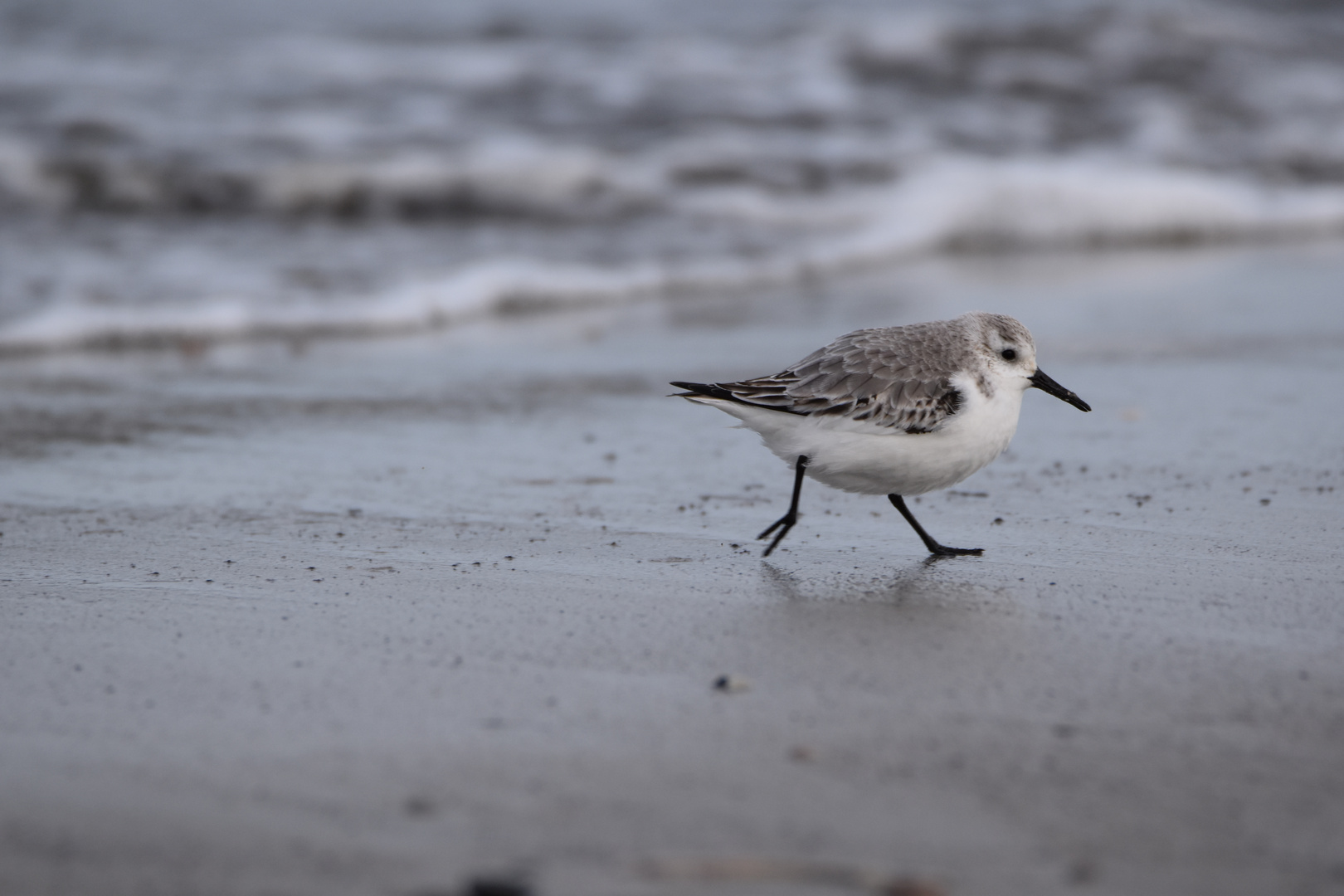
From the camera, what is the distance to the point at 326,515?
4.38 metres

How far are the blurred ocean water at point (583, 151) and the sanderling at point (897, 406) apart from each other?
4295 mm

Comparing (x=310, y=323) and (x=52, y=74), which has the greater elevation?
(x=52, y=74)

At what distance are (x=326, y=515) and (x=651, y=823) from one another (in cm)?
234

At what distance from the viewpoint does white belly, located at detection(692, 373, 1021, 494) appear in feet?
12.5

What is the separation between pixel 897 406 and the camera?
3.83 metres

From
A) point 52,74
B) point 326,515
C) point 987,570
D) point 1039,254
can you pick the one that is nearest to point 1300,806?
point 987,570

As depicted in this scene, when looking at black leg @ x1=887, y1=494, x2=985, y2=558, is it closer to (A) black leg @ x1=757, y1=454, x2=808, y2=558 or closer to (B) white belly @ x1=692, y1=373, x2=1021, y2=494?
(B) white belly @ x1=692, y1=373, x2=1021, y2=494

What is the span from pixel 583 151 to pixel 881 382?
325 inches

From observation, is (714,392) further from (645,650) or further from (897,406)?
(645,650)

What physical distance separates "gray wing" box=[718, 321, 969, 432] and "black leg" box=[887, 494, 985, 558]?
0.30m

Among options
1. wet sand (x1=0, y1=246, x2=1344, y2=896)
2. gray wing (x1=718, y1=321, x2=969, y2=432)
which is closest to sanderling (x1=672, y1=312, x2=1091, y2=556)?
gray wing (x1=718, y1=321, x2=969, y2=432)

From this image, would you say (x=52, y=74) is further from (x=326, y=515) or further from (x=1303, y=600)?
(x=1303, y=600)

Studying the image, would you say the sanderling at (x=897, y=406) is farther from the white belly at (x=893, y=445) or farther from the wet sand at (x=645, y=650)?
the wet sand at (x=645, y=650)

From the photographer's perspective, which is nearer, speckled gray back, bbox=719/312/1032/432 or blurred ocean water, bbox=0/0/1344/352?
speckled gray back, bbox=719/312/1032/432
